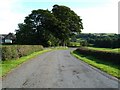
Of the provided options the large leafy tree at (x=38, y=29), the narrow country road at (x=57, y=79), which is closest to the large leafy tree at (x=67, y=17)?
the large leafy tree at (x=38, y=29)

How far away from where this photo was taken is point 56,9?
347 feet

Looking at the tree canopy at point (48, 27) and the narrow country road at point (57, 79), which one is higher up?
the tree canopy at point (48, 27)

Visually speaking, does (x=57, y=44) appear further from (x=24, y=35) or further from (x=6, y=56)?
(x=6, y=56)

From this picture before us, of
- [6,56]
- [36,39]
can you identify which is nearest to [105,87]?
[6,56]

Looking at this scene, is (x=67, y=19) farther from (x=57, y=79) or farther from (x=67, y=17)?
(x=57, y=79)

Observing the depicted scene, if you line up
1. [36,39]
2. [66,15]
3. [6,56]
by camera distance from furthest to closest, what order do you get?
[66,15] → [36,39] → [6,56]

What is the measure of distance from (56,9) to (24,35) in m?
16.6

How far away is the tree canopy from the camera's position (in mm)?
97000

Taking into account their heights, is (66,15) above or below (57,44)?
above

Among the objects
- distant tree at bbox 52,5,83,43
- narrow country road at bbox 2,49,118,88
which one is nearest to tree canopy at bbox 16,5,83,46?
distant tree at bbox 52,5,83,43

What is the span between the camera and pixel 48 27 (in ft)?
326

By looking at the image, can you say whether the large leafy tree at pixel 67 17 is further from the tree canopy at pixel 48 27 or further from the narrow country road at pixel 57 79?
the narrow country road at pixel 57 79

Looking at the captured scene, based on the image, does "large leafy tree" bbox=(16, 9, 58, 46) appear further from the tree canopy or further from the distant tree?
the distant tree

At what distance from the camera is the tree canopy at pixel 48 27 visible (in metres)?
97.0
